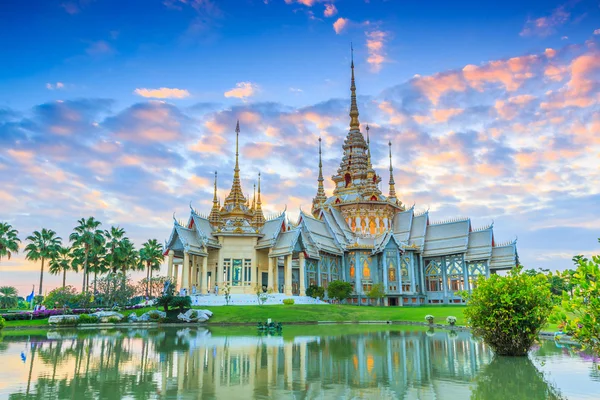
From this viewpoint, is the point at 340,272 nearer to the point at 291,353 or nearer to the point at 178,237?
the point at 178,237

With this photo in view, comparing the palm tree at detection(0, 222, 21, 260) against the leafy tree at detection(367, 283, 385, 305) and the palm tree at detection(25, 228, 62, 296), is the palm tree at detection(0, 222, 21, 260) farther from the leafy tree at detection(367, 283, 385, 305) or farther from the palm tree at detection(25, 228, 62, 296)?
the leafy tree at detection(367, 283, 385, 305)

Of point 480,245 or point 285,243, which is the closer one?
point 285,243

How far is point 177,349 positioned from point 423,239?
44.6m

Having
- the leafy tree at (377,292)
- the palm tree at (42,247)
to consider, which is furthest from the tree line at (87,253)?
the leafy tree at (377,292)

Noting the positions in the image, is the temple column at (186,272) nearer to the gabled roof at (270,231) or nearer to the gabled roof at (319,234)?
the gabled roof at (270,231)

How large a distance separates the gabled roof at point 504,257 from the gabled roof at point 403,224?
10478 millimetres

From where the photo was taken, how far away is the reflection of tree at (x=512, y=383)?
975 centimetres

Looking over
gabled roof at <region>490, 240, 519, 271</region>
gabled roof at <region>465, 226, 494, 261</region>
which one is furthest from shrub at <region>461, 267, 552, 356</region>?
gabled roof at <region>465, 226, 494, 261</region>

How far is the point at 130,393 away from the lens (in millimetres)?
9930

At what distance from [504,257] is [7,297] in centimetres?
6587

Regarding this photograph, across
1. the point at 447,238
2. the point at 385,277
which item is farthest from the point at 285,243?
the point at 447,238

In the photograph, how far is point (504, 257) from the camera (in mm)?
52688

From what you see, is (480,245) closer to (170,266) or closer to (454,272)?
(454,272)

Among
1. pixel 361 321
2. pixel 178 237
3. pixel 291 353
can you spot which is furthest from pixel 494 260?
pixel 291 353
